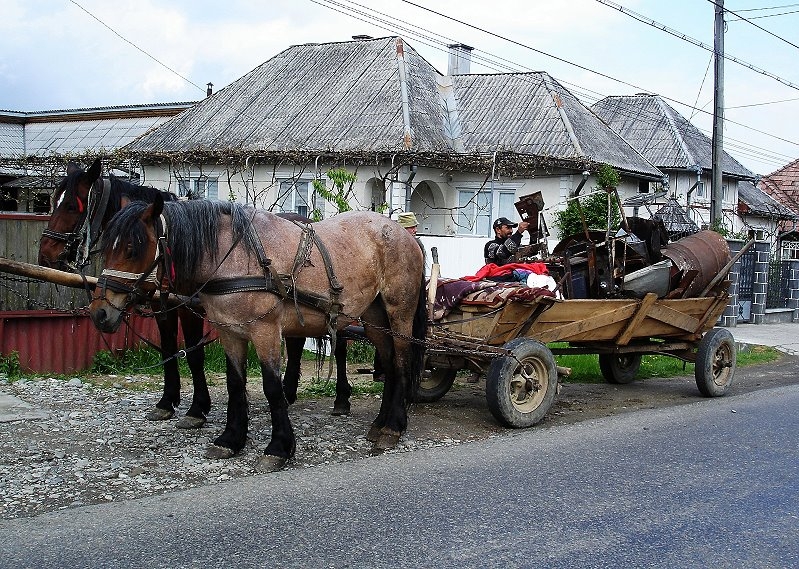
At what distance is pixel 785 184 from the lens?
46.0 metres

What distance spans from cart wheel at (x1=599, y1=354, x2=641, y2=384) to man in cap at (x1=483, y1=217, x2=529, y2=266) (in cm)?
211

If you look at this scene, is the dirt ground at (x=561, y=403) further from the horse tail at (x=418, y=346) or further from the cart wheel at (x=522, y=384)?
the horse tail at (x=418, y=346)

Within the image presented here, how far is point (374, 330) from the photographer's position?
25.0ft

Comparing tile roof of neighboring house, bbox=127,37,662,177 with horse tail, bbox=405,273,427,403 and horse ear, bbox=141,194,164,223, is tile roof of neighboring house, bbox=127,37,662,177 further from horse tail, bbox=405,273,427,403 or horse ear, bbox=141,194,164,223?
horse ear, bbox=141,194,164,223

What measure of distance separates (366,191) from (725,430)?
14.0 metres

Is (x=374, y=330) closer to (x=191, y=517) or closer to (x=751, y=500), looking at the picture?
(x=191, y=517)

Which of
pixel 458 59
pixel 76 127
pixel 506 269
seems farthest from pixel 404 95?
pixel 76 127

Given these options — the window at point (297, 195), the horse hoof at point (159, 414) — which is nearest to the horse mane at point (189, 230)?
the horse hoof at point (159, 414)

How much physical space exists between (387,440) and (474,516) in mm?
1919

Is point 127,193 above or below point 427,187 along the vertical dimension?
below

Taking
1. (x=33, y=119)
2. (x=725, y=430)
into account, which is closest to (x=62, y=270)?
(x=725, y=430)

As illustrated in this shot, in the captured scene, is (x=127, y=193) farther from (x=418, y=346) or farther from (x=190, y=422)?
(x=418, y=346)

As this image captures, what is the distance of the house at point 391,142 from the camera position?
21094 millimetres

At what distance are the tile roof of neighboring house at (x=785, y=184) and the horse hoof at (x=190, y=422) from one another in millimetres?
42929
